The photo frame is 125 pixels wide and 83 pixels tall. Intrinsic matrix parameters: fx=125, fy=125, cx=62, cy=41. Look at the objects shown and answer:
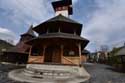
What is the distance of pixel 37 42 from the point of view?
14938 millimetres

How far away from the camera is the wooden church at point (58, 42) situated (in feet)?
44.7

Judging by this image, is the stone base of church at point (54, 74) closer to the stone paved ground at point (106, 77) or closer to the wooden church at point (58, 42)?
the wooden church at point (58, 42)

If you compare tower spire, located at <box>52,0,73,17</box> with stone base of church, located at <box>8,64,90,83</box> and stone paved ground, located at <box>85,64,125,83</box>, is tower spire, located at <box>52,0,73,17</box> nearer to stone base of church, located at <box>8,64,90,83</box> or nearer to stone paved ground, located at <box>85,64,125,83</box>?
stone paved ground, located at <box>85,64,125,83</box>

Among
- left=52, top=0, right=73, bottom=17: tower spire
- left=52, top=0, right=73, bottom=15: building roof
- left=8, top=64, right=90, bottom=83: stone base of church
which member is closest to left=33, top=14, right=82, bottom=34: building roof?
left=8, top=64, right=90, bottom=83: stone base of church

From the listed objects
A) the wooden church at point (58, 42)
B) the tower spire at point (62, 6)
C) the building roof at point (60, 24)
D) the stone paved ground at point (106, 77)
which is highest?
the tower spire at point (62, 6)

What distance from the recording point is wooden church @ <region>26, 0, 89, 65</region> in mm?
13609

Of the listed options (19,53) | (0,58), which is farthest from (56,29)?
(0,58)

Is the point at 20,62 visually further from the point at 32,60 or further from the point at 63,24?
the point at 63,24

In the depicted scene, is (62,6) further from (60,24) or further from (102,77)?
(102,77)

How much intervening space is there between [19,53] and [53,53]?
1422cm

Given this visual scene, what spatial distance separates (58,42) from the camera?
14062 millimetres

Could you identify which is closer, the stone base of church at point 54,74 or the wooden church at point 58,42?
the stone base of church at point 54,74

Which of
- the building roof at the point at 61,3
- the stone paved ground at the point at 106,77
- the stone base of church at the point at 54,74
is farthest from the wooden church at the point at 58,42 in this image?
the building roof at the point at 61,3

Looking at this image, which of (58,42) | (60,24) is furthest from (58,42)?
(60,24)
